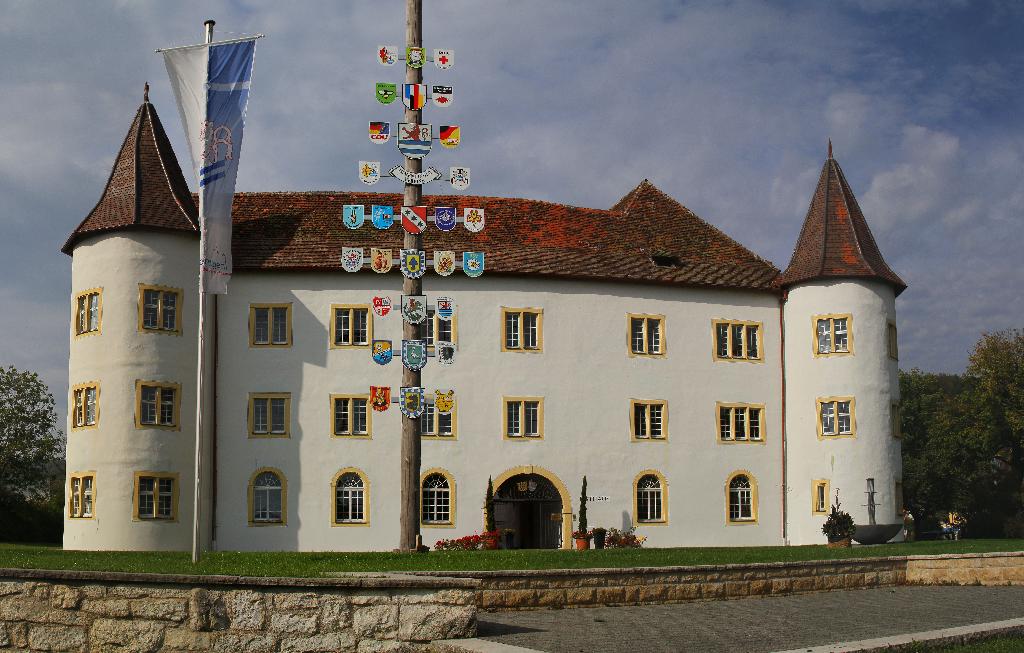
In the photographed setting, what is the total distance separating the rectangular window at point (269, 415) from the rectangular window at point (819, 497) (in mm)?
17556

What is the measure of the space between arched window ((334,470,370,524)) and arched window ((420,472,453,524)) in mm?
1863

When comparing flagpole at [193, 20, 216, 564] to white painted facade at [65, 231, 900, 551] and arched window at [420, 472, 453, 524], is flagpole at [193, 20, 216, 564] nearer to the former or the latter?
white painted facade at [65, 231, 900, 551]

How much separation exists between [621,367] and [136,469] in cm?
1569

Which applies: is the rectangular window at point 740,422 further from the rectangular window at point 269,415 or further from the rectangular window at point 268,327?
the rectangular window at point 268,327

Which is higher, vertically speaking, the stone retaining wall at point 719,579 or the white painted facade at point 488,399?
the white painted facade at point 488,399

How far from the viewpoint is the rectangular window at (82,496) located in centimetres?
3475

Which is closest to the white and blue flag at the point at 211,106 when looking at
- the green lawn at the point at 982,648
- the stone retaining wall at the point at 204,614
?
the stone retaining wall at the point at 204,614

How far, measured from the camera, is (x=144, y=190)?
120 feet

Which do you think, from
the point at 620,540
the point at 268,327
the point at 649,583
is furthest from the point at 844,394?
the point at 649,583

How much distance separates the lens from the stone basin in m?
36.4

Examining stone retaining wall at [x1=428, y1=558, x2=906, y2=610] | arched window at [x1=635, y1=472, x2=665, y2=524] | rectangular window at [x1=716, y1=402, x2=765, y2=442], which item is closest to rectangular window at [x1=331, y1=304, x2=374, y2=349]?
arched window at [x1=635, y1=472, x2=665, y2=524]

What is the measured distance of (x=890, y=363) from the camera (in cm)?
4072

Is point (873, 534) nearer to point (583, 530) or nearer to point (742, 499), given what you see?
point (742, 499)

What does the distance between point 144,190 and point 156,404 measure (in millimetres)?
6689
